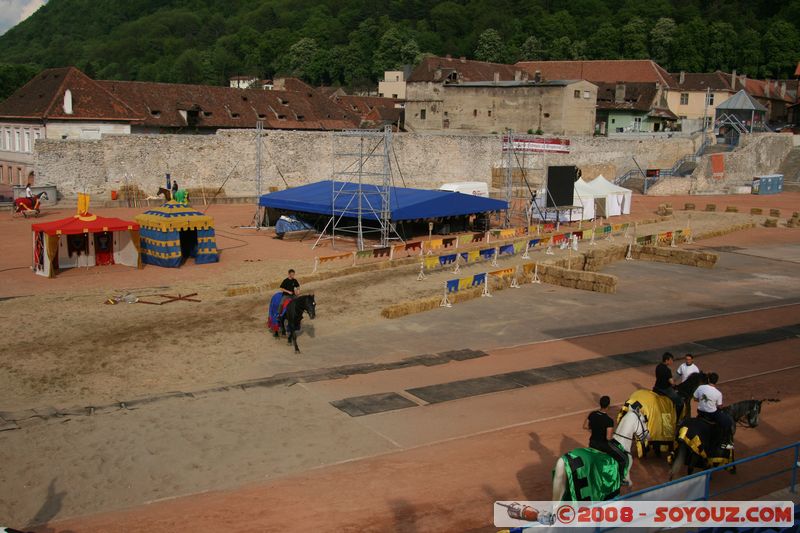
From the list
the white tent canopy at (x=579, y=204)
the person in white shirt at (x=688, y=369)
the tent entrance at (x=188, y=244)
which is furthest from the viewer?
the white tent canopy at (x=579, y=204)

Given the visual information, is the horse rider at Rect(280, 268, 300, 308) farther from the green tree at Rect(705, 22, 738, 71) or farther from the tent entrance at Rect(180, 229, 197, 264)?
the green tree at Rect(705, 22, 738, 71)

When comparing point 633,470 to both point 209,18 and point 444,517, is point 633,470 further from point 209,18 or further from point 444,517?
point 209,18

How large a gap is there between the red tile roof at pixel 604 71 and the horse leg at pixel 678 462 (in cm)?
6921

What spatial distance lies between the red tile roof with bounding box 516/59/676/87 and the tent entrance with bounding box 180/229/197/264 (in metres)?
57.3

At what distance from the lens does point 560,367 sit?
14023 millimetres

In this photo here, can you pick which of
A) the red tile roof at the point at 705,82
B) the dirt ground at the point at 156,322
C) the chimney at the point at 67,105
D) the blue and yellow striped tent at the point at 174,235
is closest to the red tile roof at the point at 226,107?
the chimney at the point at 67,105

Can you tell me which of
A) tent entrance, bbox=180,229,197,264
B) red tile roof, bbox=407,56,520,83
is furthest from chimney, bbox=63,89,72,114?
red tile roof, bbox=407,56,520,83

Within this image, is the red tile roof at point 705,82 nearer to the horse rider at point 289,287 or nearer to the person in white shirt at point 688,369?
the horse rider at point 289,287

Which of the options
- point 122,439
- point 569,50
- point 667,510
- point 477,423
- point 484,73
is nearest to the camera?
point 667,510

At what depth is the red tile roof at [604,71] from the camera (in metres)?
74.6

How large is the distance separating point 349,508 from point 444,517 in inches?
40.6

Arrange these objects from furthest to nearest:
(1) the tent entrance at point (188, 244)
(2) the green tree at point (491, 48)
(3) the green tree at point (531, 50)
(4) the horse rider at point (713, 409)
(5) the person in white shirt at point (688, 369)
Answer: (2) the green tree at point (491, 48), (3) the green tree at point (531, 50), (1) the tent entrance at point (188, 244), (5) the person in white shirt at point (688, 369), (4) the horse rider at point (713, 409)

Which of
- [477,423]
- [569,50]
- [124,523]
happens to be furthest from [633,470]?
[569,50]

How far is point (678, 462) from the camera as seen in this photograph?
29.6 ft
